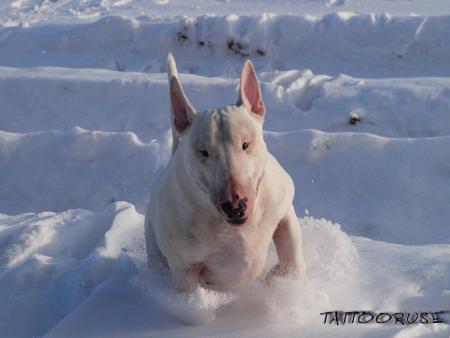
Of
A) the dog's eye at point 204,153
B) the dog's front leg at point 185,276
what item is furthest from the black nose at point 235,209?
the dog's front leg at point 185,276

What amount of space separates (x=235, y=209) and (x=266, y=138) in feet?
7.71

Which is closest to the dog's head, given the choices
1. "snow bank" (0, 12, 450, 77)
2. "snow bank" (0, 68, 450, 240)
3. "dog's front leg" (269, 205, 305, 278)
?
"dog's front leg" (269, 205, 305, 278)

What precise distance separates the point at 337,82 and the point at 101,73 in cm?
211

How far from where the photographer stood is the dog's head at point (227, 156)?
6.16ft

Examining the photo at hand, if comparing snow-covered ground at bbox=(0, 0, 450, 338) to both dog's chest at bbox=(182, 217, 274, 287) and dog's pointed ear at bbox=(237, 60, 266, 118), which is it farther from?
dog's pointed ear at bbox=(237, 60, 266, 118)

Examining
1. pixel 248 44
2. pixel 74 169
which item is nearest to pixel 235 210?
pixel 74 169

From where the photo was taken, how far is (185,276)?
2.25m

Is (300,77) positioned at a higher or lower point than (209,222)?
lower

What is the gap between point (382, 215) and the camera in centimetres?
361

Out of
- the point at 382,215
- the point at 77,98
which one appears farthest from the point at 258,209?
the point at 77,98

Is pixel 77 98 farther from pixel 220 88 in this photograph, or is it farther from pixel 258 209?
pixel 258 209

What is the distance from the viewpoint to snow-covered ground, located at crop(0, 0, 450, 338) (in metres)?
2.40

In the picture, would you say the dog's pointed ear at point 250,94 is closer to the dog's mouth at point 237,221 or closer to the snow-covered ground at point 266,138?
the dog's mouth at point 237,221

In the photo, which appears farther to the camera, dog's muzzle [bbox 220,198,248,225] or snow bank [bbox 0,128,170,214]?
snow bank [bbox 0,128,170,214]
